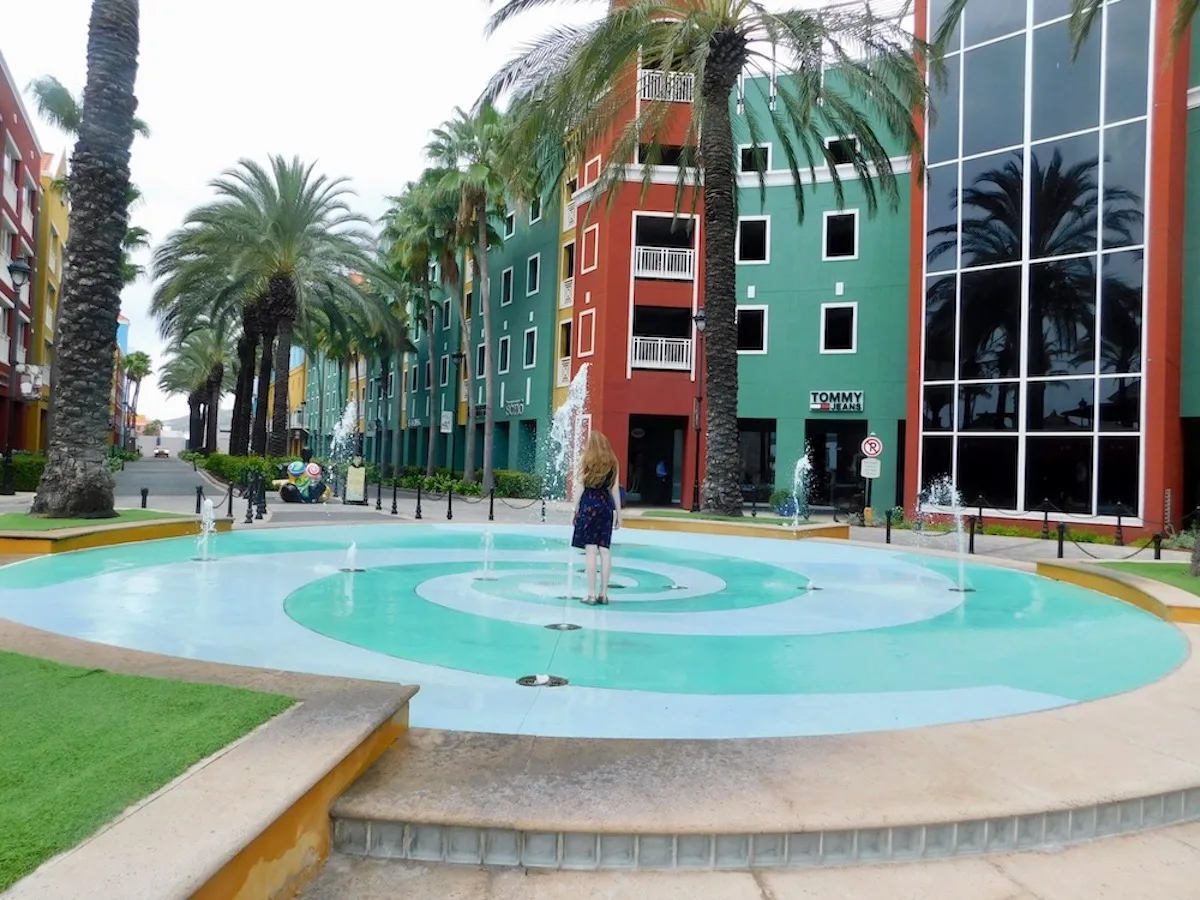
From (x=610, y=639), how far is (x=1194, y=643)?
5361mm

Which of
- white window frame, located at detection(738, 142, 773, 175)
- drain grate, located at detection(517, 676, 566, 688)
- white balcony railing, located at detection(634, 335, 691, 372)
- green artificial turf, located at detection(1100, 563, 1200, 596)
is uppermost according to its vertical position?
white window frame, located at detection(738, 142, 773, 175)

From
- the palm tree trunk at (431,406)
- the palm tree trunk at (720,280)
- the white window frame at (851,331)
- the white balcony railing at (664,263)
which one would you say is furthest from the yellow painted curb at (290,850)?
the palm tree trunk at (431,406)

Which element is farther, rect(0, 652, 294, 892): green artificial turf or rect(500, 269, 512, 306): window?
rect(500, 269, 512, 306): window

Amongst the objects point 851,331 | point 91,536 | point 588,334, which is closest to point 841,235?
point 851,331

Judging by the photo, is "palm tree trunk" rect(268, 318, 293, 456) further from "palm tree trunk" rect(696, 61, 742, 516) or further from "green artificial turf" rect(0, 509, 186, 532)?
"palm tree trunk" rect(696, 61, 742, 516)

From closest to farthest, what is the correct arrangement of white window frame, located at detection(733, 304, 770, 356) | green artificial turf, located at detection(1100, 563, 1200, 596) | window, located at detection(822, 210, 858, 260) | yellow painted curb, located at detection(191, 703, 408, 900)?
yellow painted curb, located at detection(191, 703, 408, 900)
green artificial turf, located at detection(1100, 563, 1200, 596)
window, located at detection(822, 210, 858, 260)
white window frame, located at detection(733, 304, 770, 356)

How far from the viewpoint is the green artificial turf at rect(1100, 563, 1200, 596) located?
35.3 feet

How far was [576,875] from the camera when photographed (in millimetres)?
3303

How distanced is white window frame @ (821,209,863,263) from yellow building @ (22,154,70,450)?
124ft

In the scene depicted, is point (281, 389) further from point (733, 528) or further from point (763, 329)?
point (733, 528)

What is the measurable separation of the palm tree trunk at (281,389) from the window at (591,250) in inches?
473

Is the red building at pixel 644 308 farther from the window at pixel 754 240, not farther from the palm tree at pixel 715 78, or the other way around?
the palm tree at pixel 715 78

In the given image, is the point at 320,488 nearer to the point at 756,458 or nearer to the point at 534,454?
the point at 534,454

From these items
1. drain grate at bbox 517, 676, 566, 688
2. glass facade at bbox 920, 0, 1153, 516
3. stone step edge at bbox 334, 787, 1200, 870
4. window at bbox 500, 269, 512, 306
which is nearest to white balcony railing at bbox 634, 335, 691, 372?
glass facade at bbox 920, 0, 1153, 516
